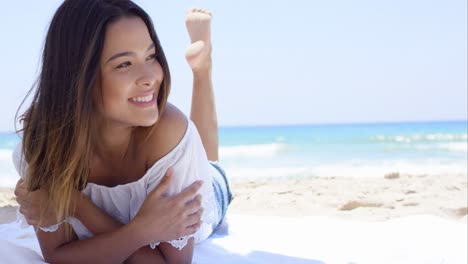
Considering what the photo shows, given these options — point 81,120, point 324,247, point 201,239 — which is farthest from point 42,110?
point 324,247

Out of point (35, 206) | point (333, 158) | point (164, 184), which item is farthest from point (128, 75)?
point (333, 158)

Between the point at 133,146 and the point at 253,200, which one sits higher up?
the point at 133,146

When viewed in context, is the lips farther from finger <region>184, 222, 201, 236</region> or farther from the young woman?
finger <region>184, 222, 201, 236</region>

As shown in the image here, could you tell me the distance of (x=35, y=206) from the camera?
6.97 ft

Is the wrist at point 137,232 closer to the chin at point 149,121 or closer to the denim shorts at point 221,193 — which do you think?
the chin at point 149,121

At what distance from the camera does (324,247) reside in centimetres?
267

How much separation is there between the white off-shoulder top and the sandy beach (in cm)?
199

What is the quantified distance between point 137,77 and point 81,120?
0.25m

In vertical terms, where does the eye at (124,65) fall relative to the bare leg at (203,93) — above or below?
above

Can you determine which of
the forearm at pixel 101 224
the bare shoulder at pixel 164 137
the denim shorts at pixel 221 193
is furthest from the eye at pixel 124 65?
the denim shorts at pixel 221 193

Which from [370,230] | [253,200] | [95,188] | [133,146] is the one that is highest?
[133,146]

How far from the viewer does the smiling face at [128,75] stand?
6.02 feet

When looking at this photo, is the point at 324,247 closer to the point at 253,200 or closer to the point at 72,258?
the point at 72,258

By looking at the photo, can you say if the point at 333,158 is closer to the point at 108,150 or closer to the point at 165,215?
the point at 108,150
